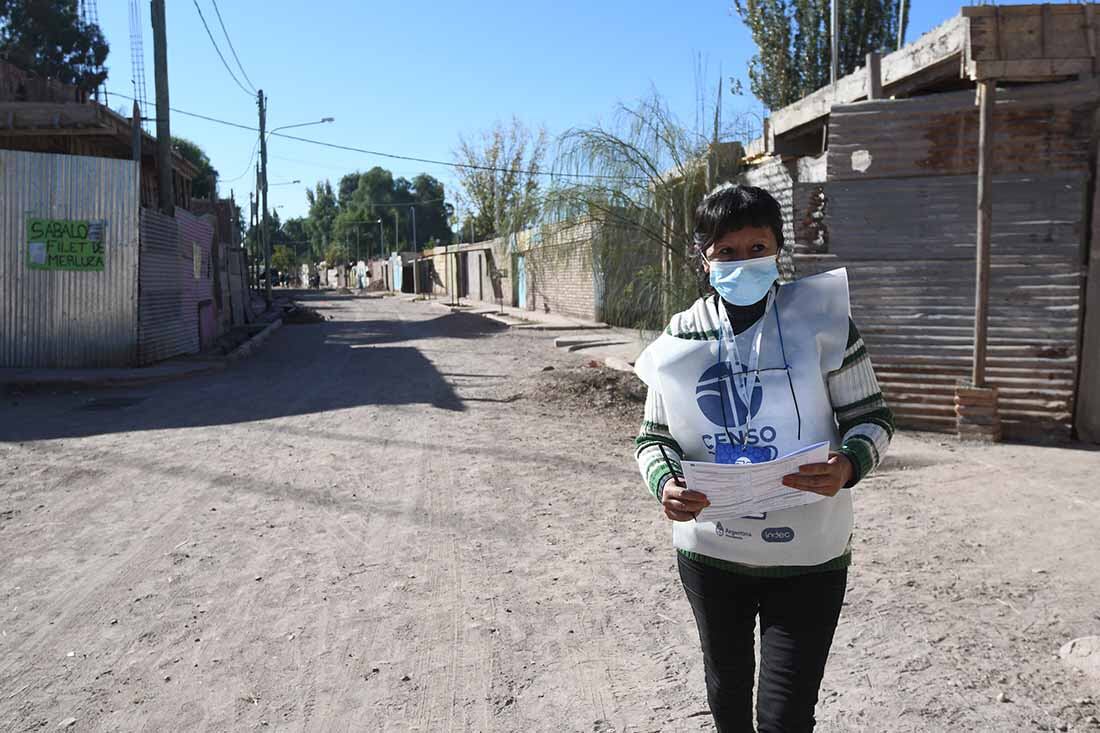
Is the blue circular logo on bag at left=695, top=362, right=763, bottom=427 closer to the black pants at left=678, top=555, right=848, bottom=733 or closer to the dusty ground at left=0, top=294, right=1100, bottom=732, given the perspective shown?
the black pants at left=678, top=555, right=848, bottom=733

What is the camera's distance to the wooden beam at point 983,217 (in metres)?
6.87

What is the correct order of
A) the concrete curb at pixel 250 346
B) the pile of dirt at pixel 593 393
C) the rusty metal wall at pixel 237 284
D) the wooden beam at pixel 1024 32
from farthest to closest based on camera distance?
the rusty metal wall at pixel 237 284 → the concrete curb at pixel 250 346 → the pile of dirt at pixel 593 393 → the wooden beam at pixel 1024 32

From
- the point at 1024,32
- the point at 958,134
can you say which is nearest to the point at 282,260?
the point at 958,134

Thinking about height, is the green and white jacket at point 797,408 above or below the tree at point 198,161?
below

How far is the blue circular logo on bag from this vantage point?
6.34ft

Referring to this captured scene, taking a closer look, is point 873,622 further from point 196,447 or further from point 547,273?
point 547,273

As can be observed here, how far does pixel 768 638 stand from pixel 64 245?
12737 mm

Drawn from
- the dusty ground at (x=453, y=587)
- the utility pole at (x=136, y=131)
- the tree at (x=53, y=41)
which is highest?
the tree at (x=53, y=41)

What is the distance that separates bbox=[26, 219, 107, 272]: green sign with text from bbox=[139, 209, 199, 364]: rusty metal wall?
0.62 metres

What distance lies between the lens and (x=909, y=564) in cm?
445

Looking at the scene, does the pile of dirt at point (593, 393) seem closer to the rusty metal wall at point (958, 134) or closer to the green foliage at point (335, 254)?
the rusty metal wall at point (958, 134)

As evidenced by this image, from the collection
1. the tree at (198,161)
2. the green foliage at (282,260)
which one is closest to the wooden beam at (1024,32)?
the tree at (198,161)

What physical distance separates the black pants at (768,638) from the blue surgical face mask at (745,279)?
2.07ft

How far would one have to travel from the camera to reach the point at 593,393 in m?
10.3
